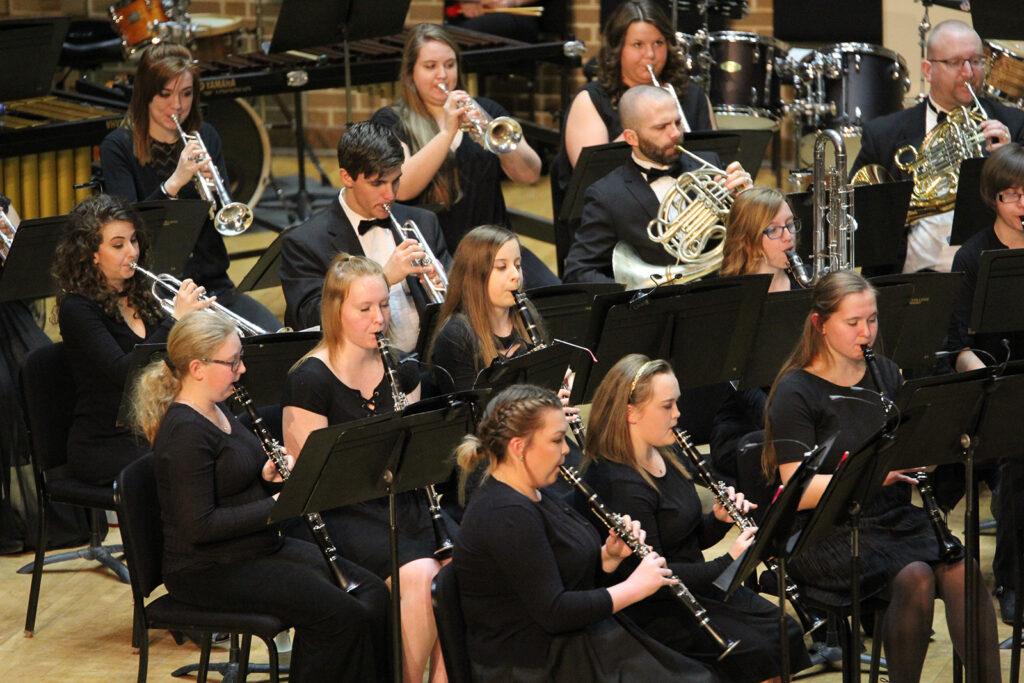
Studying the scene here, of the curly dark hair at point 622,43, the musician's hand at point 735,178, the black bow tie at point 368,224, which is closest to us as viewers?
the black bow tie at point 368,224

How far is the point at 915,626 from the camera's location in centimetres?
388

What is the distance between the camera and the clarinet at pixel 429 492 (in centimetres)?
400

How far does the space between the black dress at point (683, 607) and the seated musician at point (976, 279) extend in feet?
3.96

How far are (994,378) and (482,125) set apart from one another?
89.0 inches

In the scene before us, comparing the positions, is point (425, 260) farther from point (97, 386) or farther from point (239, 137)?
point (239, 137)

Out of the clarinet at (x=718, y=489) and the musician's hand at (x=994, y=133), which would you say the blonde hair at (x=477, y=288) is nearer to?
the clarinet at (x=718, y=489)

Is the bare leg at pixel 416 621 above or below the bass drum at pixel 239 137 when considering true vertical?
below

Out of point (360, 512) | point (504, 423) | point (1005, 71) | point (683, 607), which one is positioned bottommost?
point (683, 607)

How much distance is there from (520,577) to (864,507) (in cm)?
101

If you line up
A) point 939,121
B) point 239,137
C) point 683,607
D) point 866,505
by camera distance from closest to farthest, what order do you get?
point 683,607 → point 866,505 → point 939,121 → point 239,137

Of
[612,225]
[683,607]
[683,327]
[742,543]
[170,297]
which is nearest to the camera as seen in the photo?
[742,543]

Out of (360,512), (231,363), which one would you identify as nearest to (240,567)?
(360,512)

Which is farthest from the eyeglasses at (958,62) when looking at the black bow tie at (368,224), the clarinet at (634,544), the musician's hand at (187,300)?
the musician's hand at (187,300)

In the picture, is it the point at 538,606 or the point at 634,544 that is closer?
the point at 538,606
